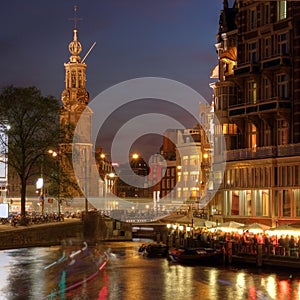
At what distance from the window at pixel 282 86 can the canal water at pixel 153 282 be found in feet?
63.7

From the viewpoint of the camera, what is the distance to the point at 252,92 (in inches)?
3014

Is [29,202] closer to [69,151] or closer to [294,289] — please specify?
[69,151]

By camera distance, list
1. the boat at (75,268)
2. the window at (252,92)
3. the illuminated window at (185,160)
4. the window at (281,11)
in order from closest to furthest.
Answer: the boat at (75,268) < the window at (281,11) < the window at (252,92) < the illuminated window at (185,160)

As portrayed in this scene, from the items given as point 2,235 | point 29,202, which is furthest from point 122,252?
point 29,202

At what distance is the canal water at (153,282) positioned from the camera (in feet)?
153

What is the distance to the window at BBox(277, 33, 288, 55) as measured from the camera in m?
72.3

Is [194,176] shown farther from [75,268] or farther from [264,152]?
[75,268]

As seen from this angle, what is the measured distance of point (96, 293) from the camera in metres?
47.3

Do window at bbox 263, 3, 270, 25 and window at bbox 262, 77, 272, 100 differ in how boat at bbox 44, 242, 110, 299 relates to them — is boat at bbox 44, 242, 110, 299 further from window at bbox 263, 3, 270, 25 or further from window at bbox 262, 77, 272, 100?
window at bbox 263, 3, 270, 25

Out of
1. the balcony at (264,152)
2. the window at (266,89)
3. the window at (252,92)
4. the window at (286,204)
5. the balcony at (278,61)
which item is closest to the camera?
the balcony at (264,152)

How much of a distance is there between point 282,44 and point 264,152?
10493 millimetres

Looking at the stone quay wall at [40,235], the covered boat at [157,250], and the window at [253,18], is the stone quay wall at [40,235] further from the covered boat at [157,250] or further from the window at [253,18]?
the window at [253,18]

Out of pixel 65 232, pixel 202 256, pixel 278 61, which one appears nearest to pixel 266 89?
pixel 278 61

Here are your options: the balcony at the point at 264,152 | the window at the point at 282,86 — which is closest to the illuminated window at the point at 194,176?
the balcony at the point at 264,152
